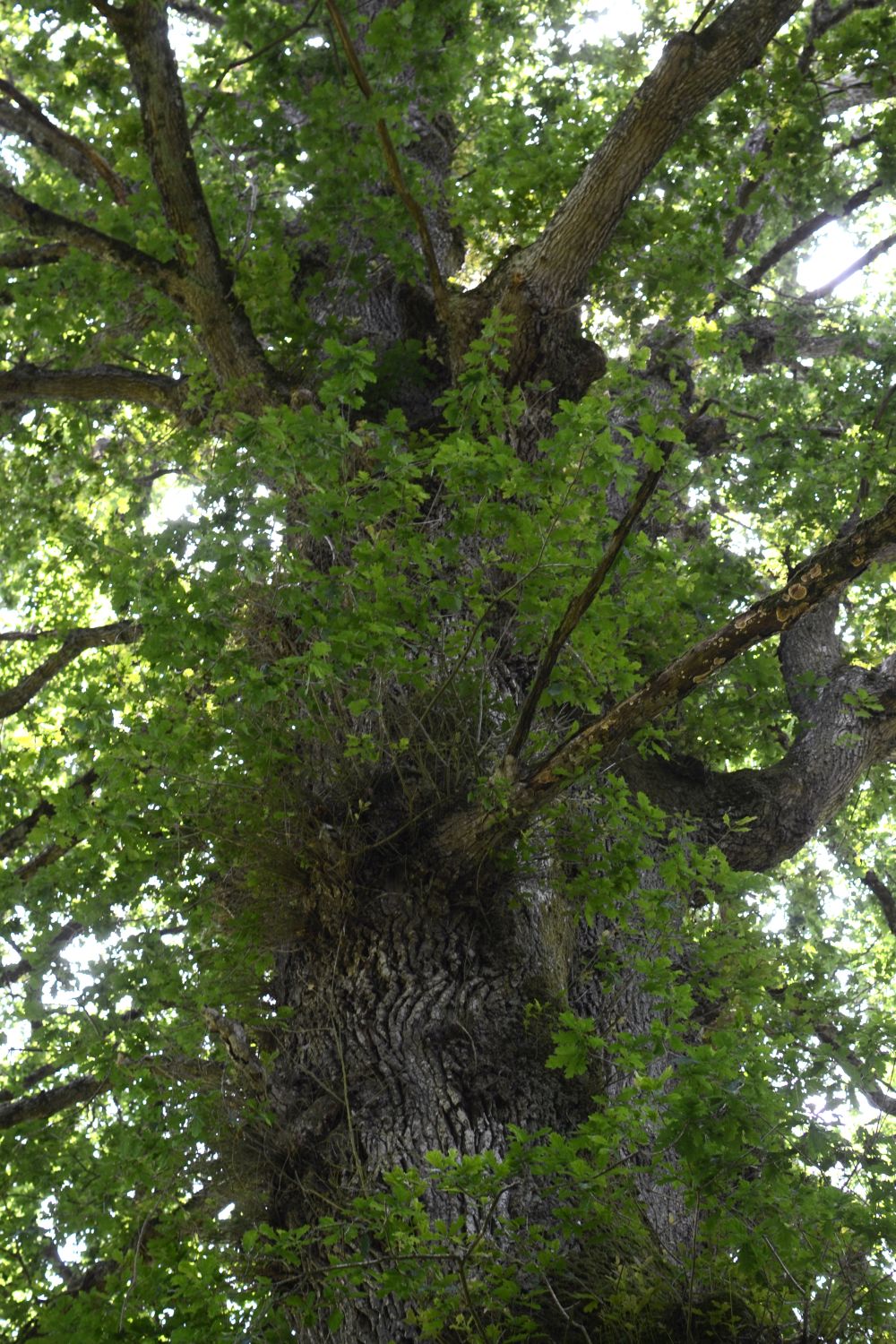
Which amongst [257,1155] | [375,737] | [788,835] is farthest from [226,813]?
[788,835]

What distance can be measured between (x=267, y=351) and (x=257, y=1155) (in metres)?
4.06

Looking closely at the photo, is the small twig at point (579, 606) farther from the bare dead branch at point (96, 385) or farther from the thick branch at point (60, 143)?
the thick branch at point (60, 143)

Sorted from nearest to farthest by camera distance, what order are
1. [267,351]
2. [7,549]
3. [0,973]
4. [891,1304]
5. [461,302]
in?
[891,1304] → [0,973] → [461,302] → [267,351] → [7,549]

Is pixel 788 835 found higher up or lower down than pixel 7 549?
lower down

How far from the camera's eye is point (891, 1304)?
2.57 meters

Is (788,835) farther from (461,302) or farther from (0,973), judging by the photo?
(0,973)

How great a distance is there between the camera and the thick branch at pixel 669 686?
120 inches

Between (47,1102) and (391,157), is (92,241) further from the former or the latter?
(47,1102)

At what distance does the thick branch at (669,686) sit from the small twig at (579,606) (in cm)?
14

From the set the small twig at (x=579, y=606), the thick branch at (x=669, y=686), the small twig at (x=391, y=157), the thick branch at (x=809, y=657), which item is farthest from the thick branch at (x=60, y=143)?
the thick branch at (x=809, y=657)

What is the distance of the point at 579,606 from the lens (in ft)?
11.4

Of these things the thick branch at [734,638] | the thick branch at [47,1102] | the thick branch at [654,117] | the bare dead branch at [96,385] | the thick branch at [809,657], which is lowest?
the thick branch at [734,638]

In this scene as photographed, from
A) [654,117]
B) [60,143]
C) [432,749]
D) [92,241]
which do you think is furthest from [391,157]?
[432,749]

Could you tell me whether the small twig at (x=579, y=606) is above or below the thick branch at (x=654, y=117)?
below
